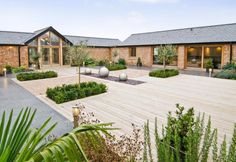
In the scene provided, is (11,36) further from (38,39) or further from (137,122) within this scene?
(137,122)

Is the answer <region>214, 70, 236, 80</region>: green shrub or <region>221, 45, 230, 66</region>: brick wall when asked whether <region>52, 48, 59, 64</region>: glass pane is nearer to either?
<region>214, 70, 236, 80</region>: green shrub

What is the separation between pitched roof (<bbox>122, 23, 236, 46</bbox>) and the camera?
1755cm

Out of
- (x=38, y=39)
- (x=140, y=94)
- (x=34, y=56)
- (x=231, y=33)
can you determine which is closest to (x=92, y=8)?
(x=38, y=39)

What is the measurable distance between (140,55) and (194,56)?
640 cm

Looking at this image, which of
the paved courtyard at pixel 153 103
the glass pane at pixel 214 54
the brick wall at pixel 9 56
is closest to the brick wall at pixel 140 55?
the glass pane at pixel 214 54

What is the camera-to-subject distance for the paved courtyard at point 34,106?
5.56m

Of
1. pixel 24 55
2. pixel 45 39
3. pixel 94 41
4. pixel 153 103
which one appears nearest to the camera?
pixel 153 103

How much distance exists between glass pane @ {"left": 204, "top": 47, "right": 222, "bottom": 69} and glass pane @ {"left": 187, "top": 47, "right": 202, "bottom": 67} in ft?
1.98

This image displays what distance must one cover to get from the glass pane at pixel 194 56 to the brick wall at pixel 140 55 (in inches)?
168

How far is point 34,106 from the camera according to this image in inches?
293

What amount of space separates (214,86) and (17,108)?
9637mm

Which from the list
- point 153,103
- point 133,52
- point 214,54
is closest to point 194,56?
point 214,54

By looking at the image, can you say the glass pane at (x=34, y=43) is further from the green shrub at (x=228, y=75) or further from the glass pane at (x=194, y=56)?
the green shrub at (x=228, y=75)

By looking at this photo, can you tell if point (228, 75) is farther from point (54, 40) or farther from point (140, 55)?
point (54, 40)
